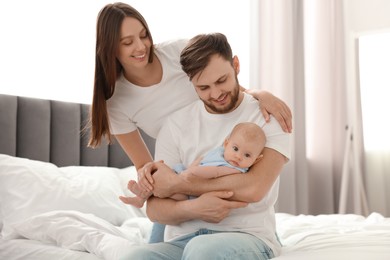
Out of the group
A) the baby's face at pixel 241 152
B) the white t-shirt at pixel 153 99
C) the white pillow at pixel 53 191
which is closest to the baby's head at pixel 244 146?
the baby's face at pixel 241 152

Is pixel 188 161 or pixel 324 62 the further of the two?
pixel 324 62

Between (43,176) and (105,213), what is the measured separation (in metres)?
0.34

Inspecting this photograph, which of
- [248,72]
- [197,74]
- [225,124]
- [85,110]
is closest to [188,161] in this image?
[225,124]

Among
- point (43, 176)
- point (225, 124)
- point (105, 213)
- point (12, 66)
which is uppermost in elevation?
point (12, 66)

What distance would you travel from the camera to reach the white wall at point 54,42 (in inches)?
121

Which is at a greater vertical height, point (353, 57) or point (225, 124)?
point (353, 57)

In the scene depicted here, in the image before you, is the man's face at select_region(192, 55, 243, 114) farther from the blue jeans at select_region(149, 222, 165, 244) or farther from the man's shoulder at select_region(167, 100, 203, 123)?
the blue jeans at select_region(149, 222, 165, 244)

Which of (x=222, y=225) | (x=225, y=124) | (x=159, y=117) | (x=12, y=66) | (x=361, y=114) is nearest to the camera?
(x=222, y=225)

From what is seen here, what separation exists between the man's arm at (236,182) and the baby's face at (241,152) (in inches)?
1.3

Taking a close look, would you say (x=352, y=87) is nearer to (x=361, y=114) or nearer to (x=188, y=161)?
(x=361, y=114)

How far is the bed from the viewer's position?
1941mm

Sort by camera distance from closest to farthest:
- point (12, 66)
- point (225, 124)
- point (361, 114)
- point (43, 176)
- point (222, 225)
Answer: point (222, 225) < point (225, 124) < point (43, 176) < point (12, 66) < point (361, 114)

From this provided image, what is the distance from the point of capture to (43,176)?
270 centimetres

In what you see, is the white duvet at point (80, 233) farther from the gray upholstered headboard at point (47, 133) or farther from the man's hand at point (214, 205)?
the gray upholstered headboard at point (47, 133)
